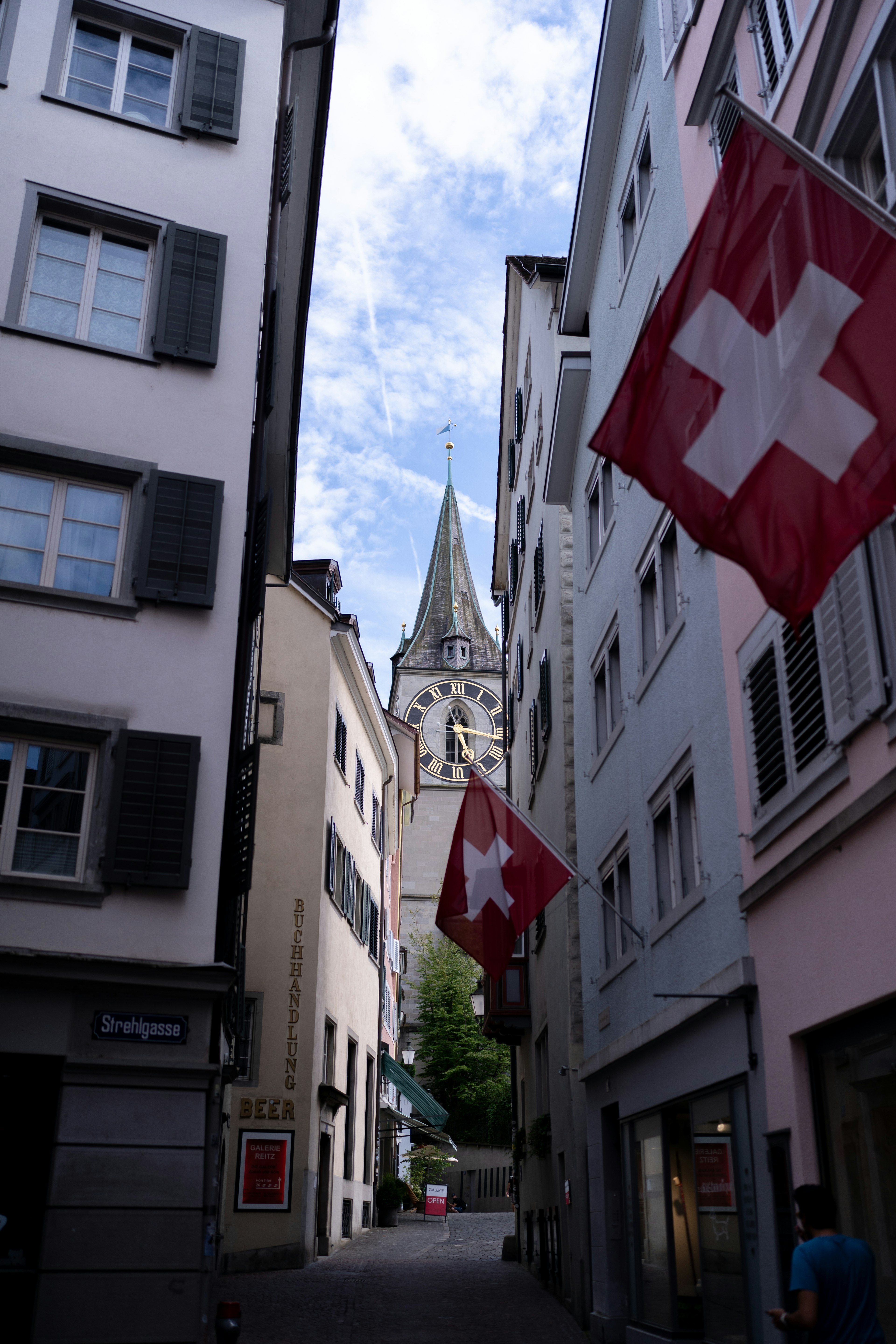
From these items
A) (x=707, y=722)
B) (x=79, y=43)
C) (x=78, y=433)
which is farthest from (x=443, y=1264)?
(x=79, y=43)

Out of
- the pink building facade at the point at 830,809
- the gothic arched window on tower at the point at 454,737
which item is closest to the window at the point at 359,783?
the pink building facade at the point at 830,809

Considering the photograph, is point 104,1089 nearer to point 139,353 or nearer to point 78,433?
point 78,433

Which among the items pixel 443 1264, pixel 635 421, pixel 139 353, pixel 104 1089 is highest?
pixel 139 353

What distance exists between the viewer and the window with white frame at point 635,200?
14797 millimetres

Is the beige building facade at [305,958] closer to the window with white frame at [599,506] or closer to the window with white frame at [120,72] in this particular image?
the window with white frame at [599,506]

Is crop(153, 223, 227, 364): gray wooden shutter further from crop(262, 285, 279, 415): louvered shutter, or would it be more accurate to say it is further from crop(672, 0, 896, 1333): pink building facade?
crop(672, 0, 896, 1333): pink building facade

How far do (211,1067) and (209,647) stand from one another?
4068 mm

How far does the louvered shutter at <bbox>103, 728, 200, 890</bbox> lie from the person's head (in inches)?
279

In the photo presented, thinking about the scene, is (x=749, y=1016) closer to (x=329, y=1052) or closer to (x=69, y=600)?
(x=69, y=600)

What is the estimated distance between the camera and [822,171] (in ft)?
17.1

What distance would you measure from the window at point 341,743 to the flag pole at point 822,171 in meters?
21.0

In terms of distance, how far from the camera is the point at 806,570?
5309 mm

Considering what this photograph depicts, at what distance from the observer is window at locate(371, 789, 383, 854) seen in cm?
3309

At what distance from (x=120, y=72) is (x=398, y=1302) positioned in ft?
51.8
